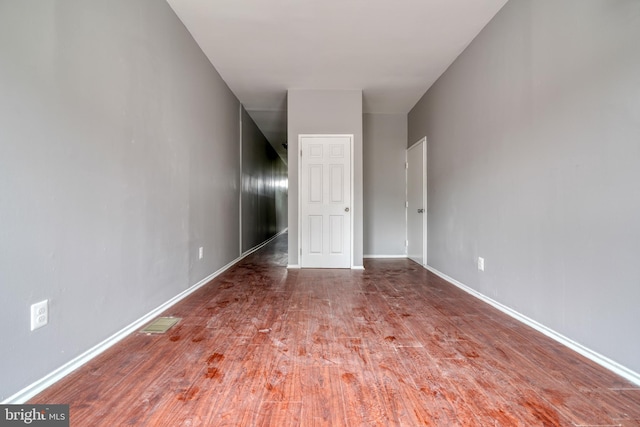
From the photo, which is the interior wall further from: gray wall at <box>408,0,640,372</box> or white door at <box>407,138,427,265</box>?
white door at <box>407,138,427,265</box>

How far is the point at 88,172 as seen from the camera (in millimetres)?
1618

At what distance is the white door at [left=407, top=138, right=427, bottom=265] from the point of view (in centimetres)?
438

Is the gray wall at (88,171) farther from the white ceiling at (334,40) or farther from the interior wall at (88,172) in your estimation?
the white ceiling at (334,40)

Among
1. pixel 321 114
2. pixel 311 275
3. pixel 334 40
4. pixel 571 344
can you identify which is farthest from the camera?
pixel 321 114

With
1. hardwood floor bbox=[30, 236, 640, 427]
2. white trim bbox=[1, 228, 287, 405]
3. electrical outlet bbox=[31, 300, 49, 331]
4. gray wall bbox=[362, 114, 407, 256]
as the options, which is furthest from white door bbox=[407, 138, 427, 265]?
electrical outlet bbox=[31, 300, 49, 331]

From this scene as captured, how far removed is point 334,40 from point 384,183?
277 centimetres

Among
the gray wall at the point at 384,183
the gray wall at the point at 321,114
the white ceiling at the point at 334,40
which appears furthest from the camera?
the gray wall at the point at 384,183

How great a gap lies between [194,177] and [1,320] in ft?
6.63

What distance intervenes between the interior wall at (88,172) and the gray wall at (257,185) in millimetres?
2276

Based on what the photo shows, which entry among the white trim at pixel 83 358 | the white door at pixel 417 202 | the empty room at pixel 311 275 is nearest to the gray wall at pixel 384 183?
the white door at pixel 417 202

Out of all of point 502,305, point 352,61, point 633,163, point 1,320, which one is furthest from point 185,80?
point 502,305

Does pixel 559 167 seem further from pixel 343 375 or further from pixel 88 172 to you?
pixel 88 172

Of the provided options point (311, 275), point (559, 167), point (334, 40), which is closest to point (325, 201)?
point (311, 275)

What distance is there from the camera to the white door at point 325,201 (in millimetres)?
4246
